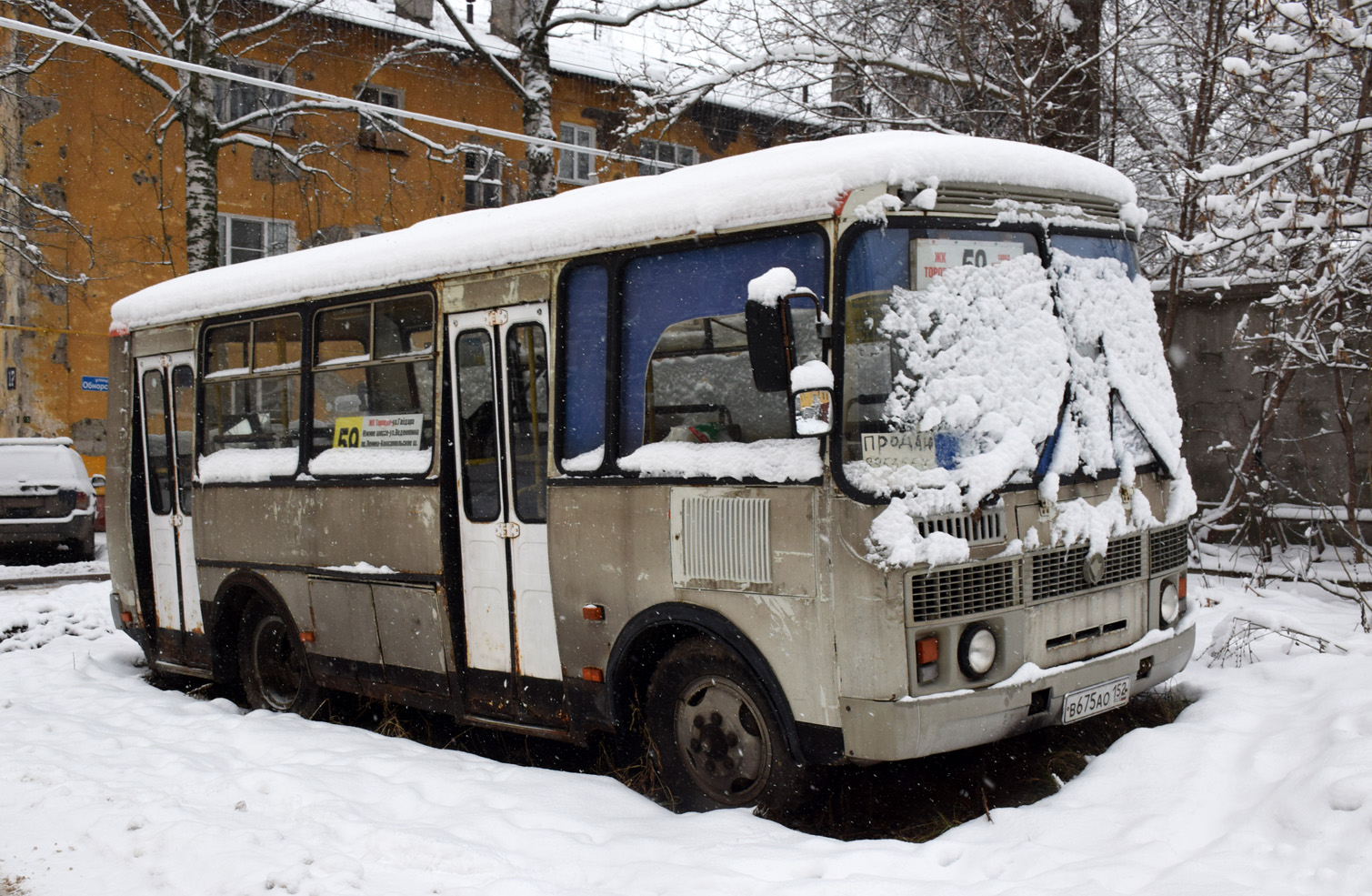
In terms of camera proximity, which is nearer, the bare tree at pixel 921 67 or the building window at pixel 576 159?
the bare tree at pixel 921 67

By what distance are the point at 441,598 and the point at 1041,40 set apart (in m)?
8.84

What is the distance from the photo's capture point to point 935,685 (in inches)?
Result: 183

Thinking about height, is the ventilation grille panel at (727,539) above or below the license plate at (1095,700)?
above

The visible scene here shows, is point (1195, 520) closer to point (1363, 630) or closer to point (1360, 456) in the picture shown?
point (1360, 456)

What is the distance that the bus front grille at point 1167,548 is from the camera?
18.3ft

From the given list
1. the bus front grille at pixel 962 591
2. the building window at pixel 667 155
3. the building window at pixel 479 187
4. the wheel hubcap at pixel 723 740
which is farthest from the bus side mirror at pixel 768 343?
the building window at pixel 479 187

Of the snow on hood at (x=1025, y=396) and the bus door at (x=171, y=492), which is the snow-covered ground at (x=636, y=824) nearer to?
the snow on hood at (x=1025, y=396)

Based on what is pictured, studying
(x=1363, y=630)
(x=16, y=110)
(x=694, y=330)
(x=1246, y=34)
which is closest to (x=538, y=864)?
(x=694, y=330)

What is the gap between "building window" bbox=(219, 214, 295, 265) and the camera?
23.3 m

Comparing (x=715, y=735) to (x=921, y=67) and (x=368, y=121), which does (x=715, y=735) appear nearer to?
(x=921, y=67)

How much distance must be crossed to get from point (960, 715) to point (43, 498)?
577 inches

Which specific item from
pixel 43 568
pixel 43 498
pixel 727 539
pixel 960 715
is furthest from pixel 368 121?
pixel 960 715

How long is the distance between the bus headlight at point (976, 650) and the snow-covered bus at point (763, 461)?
1cm

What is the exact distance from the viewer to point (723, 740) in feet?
17.6
